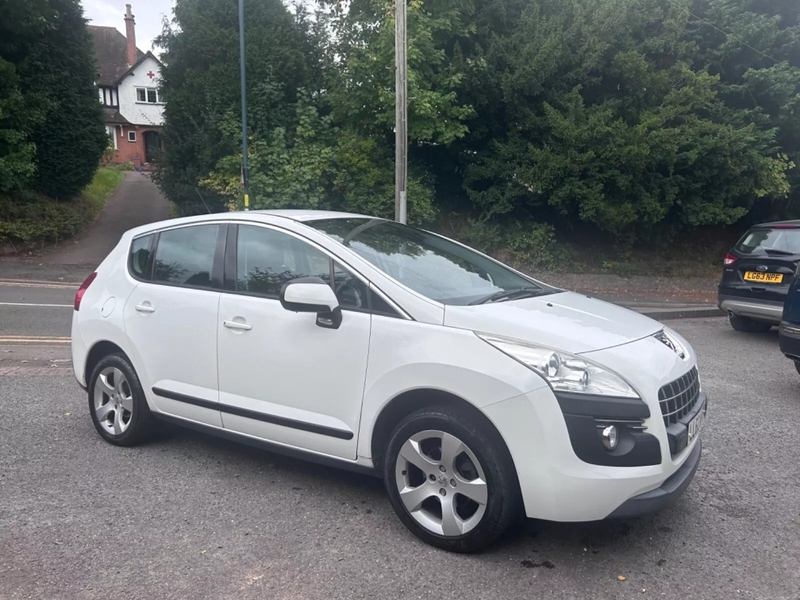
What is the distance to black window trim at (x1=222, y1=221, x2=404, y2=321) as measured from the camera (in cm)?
368

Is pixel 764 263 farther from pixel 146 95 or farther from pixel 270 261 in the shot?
pixel 146 95

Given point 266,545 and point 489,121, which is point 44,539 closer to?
point 266,545

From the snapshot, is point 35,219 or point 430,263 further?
point 35,219

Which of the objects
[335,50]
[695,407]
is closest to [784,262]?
[695,407]

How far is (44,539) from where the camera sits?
362 centimetres

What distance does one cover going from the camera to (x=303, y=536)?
12.0ft

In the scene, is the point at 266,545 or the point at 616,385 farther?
the point at 266,545

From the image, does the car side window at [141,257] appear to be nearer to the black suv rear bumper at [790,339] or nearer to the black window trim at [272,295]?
the black window trim at [272,295]

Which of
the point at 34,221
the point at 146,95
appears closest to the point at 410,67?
the point at 34,221

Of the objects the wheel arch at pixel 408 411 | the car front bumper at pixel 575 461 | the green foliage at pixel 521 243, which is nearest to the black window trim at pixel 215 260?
the wheel arch at pixel 408 411

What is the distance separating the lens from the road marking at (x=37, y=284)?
16.0m

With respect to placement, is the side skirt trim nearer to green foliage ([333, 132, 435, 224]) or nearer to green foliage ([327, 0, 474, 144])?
green foliage ([327, 0, 474, 144])

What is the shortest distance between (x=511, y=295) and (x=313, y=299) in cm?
119

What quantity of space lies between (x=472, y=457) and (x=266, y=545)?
46.0 inches
